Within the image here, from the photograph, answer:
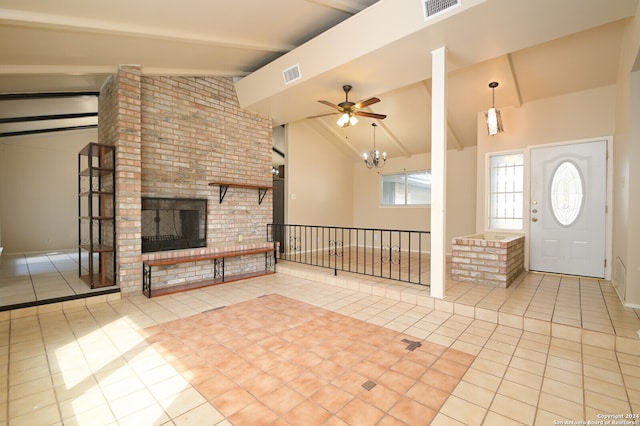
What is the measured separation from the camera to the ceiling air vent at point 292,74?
14.2ft

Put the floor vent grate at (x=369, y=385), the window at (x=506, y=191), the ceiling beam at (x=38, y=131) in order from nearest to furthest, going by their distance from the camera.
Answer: the floor vent grate at (x=369, y=385), the window at (x=506, y=191), the ceiling beam at (x=38, y=131)

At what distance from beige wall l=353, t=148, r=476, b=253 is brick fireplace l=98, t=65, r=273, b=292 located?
145 inches

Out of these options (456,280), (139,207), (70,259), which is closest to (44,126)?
(70,259)

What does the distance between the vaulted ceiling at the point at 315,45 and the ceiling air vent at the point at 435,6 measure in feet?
0.14

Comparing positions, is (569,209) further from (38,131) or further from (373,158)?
(38,131)

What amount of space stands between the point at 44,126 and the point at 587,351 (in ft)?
30.4

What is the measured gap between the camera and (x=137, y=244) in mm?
4168

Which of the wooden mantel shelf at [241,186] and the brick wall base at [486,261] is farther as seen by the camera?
the wooden mantel shelf at [241,186]

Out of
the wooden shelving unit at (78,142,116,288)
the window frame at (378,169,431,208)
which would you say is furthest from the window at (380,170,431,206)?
the wooden shelving unit at (78,142,116,288)

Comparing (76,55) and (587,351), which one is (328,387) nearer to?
(587,351)

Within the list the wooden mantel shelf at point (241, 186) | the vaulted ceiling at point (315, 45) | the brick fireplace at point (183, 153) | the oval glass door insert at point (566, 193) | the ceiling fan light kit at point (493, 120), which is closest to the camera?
the vaulted ceiling at point (315, 45)

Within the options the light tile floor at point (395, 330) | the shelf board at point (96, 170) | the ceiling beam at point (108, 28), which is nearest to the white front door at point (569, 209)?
the light tile floor at point (395, 330)

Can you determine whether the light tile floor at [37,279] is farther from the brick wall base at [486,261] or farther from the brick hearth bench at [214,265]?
the brick wall base at [486,261]

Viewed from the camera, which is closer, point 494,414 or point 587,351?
point 494,414
